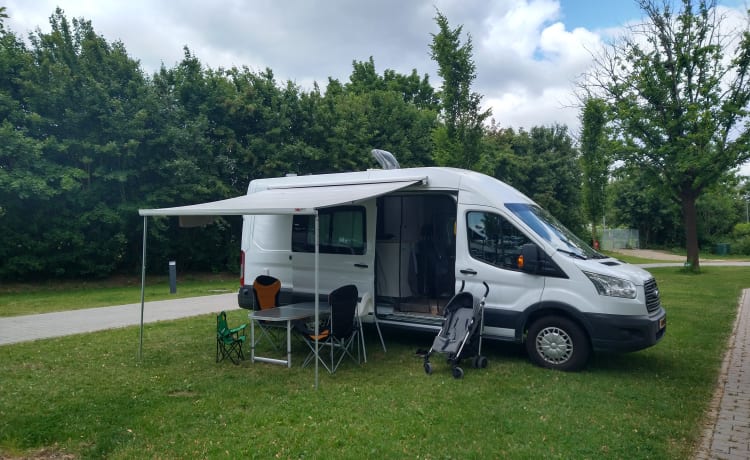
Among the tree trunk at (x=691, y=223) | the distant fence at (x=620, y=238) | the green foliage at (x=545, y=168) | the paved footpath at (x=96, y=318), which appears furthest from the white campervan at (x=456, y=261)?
the distant fence at (x=620, y=238)

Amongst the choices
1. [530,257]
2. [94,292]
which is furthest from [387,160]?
[94,292]

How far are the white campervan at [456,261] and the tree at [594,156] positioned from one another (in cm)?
1421

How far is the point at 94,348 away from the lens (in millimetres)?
7453

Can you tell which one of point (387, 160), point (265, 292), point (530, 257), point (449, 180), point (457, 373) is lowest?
point (457, 373)

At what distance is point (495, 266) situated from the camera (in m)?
6.54

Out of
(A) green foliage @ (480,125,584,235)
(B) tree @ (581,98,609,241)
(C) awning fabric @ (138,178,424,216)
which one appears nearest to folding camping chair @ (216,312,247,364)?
(C) awning fabric @ (138,178,424,216)

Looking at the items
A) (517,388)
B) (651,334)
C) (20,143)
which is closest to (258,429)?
(517,388)

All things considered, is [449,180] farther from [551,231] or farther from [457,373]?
[457,373]

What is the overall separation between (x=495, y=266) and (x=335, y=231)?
2380 millimetres

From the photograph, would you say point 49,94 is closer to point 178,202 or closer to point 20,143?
point 20,143

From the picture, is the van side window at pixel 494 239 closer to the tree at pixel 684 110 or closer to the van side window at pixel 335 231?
the van side window at pixel 335 231

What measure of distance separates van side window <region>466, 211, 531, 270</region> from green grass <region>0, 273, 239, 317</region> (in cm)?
913

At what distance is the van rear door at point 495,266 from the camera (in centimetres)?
632

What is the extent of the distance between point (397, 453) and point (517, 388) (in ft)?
6.50
